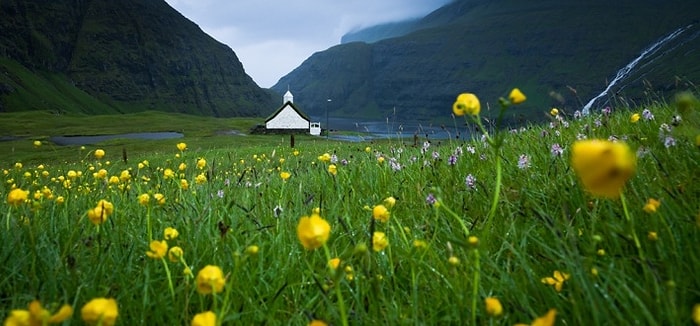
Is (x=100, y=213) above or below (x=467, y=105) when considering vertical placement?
below

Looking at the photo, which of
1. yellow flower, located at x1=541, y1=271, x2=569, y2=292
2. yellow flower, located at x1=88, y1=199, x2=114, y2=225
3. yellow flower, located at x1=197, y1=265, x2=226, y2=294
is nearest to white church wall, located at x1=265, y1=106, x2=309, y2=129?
yellow flower, located at x1=88, y1=199, x2=114, y2=225

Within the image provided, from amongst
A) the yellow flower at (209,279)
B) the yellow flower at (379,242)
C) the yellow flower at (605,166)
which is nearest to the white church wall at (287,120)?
the yellow flower at (379,242)

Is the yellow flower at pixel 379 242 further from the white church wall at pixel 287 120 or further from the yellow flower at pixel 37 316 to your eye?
the white church wall at pixel 287 120

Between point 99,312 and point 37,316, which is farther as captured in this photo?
point 99,312

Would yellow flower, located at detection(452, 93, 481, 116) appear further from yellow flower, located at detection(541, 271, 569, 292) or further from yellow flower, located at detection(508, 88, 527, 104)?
yellow flower, located at detection(541, 271, 569, 292)

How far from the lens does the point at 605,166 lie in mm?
696

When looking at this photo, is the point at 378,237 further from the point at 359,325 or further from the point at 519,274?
the point at 519,274

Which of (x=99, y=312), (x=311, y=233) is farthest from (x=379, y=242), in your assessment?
(x=99, y=312)

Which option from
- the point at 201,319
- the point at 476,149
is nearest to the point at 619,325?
the point at 201,319

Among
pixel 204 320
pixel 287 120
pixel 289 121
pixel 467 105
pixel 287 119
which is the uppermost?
pixel 287 119

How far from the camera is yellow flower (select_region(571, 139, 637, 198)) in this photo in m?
0.69

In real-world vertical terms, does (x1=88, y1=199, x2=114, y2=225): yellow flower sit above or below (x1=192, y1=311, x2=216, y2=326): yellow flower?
above

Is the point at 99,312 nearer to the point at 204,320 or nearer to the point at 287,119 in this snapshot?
the point at 204,320

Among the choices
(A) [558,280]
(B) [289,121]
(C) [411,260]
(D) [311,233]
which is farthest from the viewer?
(B) [289,121]
